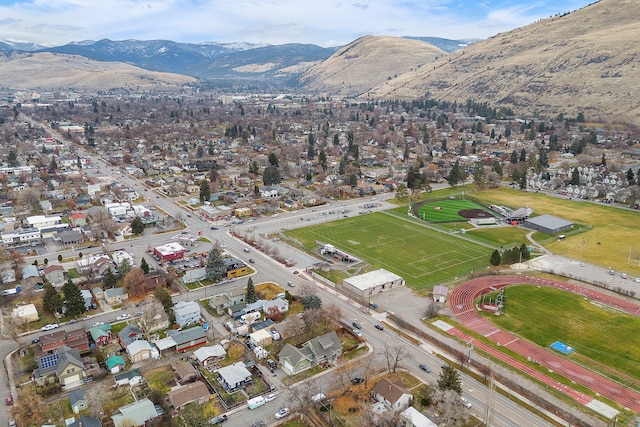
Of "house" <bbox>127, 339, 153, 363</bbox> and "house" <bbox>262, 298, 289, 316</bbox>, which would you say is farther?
"house" <bbox>262, 298, 289, 316</bbox>

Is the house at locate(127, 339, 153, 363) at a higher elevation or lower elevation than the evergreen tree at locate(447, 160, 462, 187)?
lower

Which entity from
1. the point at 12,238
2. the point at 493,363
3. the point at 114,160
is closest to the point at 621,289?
the point at 493,363

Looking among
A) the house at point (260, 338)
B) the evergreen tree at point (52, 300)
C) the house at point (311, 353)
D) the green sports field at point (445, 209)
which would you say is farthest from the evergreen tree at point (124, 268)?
the green sports field at point (445, 209)

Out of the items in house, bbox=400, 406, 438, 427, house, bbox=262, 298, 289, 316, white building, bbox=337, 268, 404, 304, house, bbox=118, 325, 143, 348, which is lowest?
house, bbox=118, 325, 143, 348

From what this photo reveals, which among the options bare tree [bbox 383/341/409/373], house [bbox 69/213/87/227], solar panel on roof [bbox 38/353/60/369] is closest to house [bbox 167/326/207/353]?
solar panel on roof [bbox 38/353/60/369]

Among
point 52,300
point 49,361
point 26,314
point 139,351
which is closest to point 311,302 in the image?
point 139,351

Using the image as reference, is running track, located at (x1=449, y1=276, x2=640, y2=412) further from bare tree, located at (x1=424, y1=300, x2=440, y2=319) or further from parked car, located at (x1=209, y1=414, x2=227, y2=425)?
parked car, located at (x1=209, y1=414, x2=227, y2=425)
